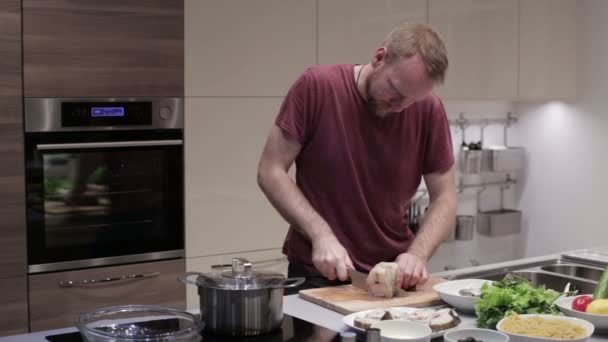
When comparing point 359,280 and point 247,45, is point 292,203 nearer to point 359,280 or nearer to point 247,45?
point 359,280

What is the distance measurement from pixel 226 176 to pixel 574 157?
6.64 feet

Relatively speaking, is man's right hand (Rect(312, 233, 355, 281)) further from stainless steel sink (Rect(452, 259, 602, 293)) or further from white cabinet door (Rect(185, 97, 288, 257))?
white cabinet door (Rect(185, 97, 288, 257))

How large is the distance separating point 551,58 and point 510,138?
1.94ft

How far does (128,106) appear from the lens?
9.89 feet

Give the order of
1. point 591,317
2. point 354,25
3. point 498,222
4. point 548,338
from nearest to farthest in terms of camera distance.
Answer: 1. point 548,338
2. point 591,317
3. point 354,25
4. point 498,222

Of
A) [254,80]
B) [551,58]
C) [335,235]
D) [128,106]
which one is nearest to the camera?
[335,235]

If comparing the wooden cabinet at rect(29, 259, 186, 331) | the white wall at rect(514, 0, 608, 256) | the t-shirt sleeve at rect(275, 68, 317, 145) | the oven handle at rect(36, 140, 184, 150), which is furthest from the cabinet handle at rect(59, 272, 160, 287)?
the white wall at rect(514, 0, 608, 256)

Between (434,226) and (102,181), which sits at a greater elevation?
(102,181)

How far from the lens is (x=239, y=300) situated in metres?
1.68

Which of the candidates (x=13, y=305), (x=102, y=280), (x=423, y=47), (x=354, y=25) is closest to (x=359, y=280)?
(x=423, y=47)

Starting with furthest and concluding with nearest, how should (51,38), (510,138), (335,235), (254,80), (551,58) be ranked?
1. (510,138)
2. (551,58)
3. (254,80)
4. (51,38)
5. (335,235)

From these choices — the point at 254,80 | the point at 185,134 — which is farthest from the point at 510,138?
the point at 185,134

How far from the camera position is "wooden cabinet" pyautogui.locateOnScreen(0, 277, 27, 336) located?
2805mm

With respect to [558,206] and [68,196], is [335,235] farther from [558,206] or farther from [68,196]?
[558,206]
